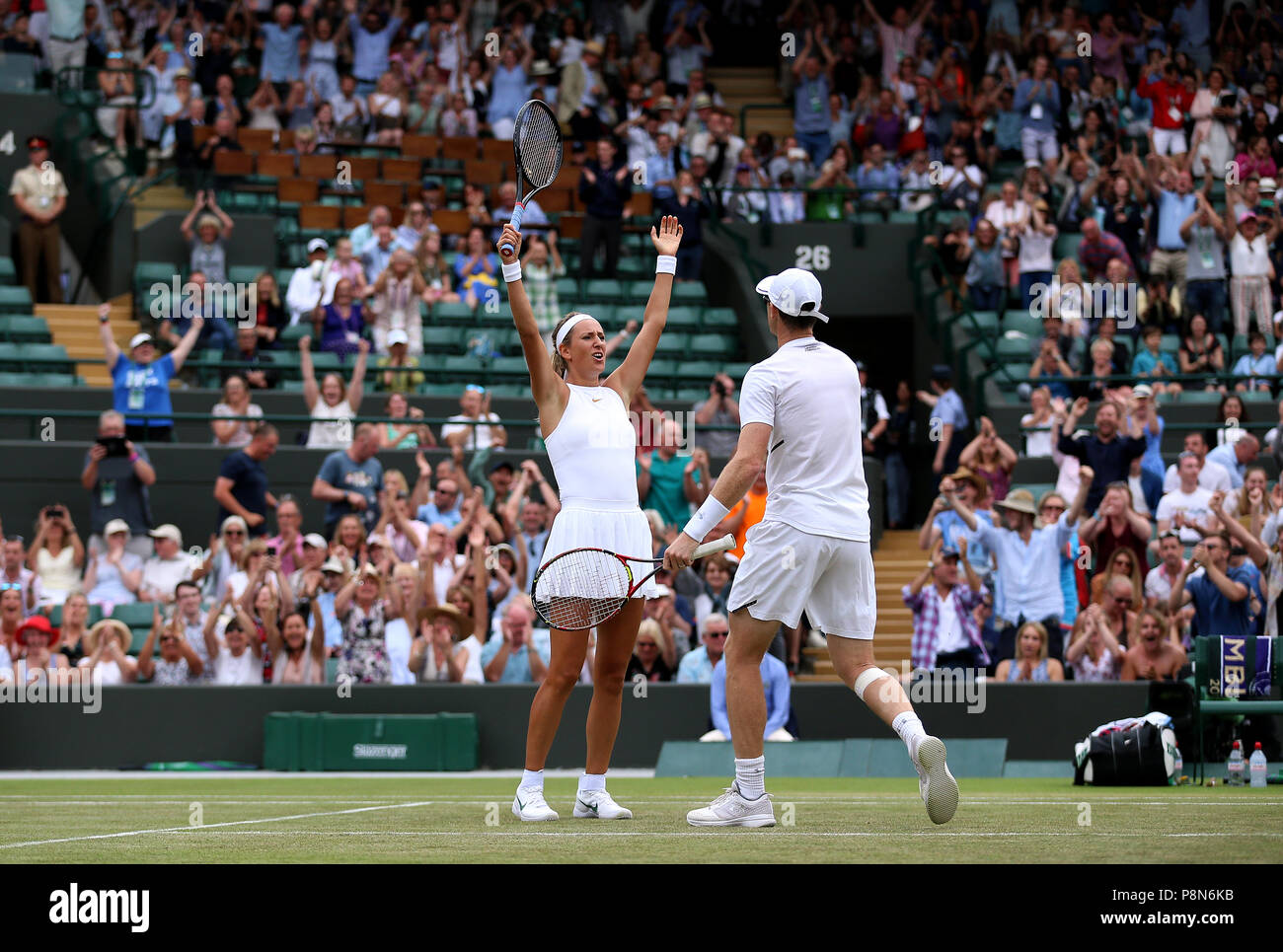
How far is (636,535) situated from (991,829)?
200cm

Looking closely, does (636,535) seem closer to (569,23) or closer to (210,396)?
(210,396)

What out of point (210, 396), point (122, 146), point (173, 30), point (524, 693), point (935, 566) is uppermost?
point (173, 30)

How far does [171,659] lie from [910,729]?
9.14m

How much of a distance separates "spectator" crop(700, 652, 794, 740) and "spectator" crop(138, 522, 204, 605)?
487 centimetres

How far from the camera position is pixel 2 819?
807 centimetres

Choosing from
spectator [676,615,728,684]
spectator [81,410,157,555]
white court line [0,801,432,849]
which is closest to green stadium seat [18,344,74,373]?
spectator [81,410,157,555]

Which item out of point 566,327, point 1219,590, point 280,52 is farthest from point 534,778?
point 280,52

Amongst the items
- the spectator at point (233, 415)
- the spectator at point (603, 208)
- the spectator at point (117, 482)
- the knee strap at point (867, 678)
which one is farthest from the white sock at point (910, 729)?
the spectator at point (603, 208)

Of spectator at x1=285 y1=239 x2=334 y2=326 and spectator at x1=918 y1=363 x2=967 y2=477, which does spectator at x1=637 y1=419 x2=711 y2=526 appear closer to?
spectator at x1=918 y1=363 x2=967 y2=477

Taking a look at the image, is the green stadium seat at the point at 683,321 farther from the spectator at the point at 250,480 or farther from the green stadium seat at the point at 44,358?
the green stadium seat at the point at 44,358

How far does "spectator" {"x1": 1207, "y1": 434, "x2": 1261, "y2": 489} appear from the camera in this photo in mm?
16750

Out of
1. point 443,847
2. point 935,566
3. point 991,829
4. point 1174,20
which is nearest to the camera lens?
point 443,847

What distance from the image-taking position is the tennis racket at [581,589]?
763 centimetres
